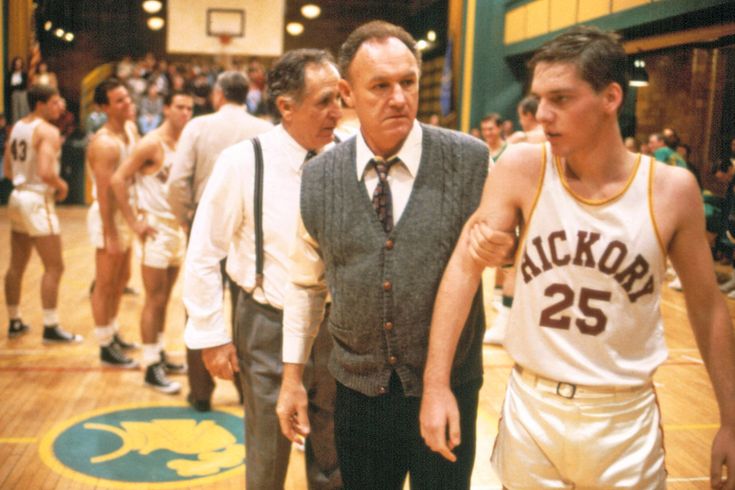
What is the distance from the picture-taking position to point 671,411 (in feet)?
14.7

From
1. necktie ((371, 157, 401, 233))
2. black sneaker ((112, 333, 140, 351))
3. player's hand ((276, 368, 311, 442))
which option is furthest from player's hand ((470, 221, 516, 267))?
black sneaker ((112, 333, 140, 351))

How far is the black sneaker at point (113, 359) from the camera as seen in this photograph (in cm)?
507

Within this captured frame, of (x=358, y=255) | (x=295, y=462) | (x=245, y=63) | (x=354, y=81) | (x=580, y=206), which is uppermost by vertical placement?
(x=245, y=63)

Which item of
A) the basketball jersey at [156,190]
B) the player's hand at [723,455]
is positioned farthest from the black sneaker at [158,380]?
the player's hand at [723,455]

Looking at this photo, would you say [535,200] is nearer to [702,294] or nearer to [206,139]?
[702,294]

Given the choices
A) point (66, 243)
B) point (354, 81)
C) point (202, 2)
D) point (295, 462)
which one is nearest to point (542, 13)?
point (202, 2)

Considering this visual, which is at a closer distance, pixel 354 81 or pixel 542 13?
pixel 354 81

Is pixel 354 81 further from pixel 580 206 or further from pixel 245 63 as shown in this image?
pixel 245 63

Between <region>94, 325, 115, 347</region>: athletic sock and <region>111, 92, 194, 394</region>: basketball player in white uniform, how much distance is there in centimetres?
50

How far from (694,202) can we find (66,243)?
10.3 meters

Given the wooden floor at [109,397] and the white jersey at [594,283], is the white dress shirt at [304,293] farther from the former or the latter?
the wooden floor at [109,397]

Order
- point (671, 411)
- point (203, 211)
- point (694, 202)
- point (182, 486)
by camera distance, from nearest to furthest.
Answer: point (694, 202) → point (203, 211) → point (182, 486) → point (671, 411)

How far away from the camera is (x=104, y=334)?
16.6ft

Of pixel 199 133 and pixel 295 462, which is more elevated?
pixel 199 133
